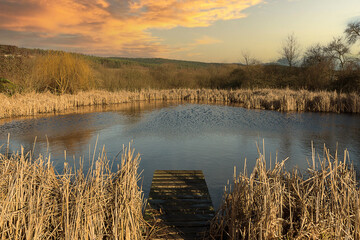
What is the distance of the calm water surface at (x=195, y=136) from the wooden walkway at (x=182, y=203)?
1.33ft

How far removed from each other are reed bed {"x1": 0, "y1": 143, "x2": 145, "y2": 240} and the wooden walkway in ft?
2.21

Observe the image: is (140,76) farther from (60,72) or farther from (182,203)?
(182,203)

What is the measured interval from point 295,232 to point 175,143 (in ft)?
21.7

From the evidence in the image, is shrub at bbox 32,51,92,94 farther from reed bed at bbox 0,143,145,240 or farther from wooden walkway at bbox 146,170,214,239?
reed bed at bbox 0,143,145,240

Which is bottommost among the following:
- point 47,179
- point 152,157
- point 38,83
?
point 152,157

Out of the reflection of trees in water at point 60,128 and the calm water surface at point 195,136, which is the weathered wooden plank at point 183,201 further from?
the reflection of trees in water at point 60,128

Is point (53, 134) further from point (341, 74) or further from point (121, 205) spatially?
point (341, 74)

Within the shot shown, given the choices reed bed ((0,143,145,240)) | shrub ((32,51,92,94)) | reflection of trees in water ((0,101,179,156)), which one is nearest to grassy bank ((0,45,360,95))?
shrub ((32,51,92,94))

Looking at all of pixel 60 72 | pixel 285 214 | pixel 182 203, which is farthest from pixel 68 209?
pixel 60 72

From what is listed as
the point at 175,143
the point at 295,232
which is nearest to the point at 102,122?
the point at 175,143

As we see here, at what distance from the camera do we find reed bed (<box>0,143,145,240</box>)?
127 inches

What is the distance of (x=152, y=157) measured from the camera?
8.18m

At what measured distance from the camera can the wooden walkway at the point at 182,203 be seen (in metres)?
4.03

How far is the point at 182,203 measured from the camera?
15.6ft
